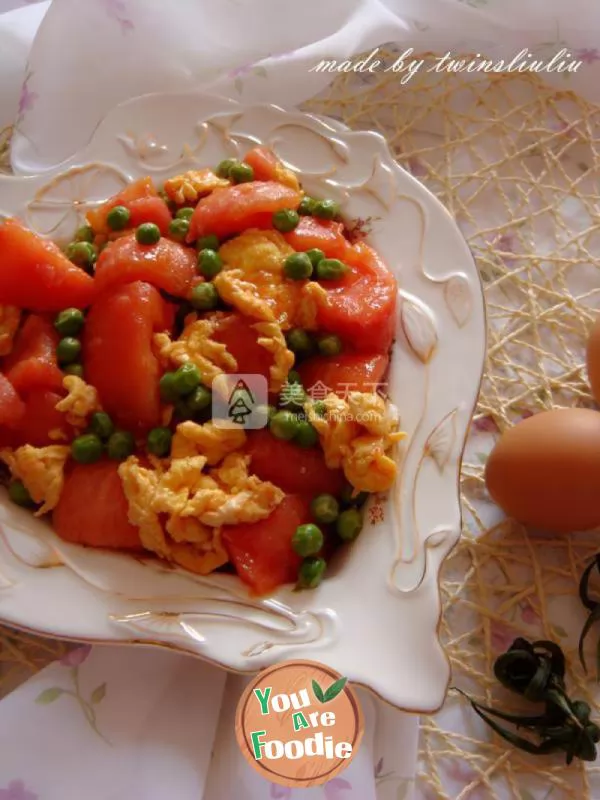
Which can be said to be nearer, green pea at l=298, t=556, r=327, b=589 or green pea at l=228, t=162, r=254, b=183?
green pea at l=298, t=556, r=327, b=589

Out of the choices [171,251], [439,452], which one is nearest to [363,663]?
[439,452]

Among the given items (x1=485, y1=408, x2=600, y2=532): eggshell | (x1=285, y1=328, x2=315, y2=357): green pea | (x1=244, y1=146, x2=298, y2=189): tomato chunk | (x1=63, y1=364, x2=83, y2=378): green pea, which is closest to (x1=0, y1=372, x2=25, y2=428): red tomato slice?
(x1=63, y1=364, x2=83, y2=378): green pea

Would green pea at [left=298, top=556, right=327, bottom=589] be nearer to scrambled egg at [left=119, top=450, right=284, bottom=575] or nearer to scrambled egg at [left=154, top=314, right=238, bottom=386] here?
scrambled egg at [left=119, top=450, right=284, bottom=575]

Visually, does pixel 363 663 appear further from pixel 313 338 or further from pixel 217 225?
pixel 217 225

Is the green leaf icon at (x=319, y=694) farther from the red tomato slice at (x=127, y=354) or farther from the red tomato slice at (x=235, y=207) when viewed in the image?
the red tomato slice at (x=235, y=207)

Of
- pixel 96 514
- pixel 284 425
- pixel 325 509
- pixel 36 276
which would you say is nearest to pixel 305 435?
pixel 284 425

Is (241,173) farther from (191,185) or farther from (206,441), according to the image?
(206,441)
